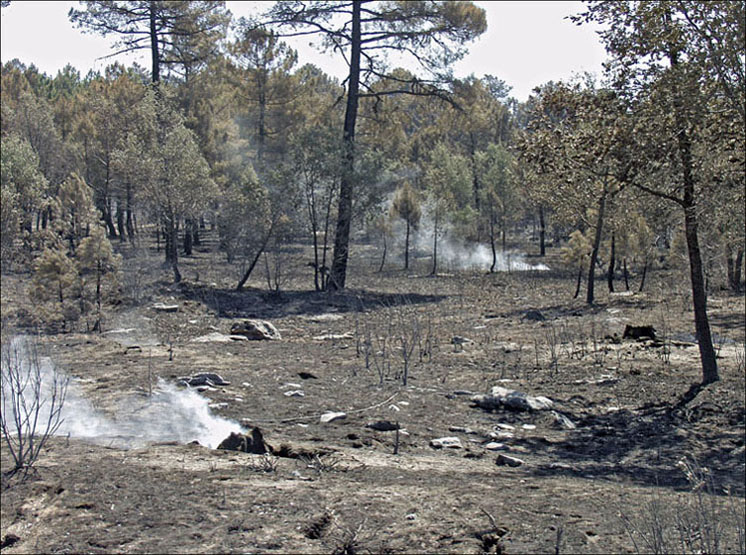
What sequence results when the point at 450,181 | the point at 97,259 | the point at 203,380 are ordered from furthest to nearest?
the point at 450,181 < the point at 97,259 < the point at 203,380

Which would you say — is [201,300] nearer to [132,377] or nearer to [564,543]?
[132,377]

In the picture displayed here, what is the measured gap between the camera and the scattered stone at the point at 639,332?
12.3 metres

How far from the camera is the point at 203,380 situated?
8.05m

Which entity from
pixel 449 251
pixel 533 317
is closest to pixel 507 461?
pixel 533 317

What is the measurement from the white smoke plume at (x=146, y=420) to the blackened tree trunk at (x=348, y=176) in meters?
13.3

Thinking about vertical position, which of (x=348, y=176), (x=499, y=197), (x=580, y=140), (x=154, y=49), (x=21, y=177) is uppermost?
(x=154, y=49)

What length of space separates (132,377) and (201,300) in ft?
29.8

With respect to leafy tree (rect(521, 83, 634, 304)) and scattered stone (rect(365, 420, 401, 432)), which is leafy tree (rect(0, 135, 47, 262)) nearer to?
leafy tree (rect(521, 83, 634, 304))

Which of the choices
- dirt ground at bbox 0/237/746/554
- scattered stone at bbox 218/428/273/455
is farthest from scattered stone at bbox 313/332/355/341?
scattered stone at bbox 218/428/273/455

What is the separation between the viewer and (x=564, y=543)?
3807 mm

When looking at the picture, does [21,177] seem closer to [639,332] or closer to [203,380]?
[203,380]

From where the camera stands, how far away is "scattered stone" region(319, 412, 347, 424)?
680 centimetres

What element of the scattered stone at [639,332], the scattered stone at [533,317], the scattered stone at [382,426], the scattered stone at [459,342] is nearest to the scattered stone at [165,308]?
the scattered stone at [459,342]

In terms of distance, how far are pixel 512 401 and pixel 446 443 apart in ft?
6.03
